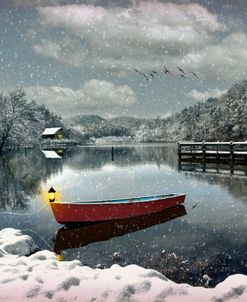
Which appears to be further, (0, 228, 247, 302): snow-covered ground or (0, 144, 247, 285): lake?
(0, 144, 247, 285): lake

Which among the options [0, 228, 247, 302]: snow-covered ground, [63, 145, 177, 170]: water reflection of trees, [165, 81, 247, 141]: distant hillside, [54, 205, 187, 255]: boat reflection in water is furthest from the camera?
[165, 81, 247, 141]: distant hillside

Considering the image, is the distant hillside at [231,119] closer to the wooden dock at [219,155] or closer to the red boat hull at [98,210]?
the wooden dock at [219,155]

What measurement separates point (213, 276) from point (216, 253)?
2004 mm

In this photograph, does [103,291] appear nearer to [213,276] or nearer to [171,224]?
[213,276]

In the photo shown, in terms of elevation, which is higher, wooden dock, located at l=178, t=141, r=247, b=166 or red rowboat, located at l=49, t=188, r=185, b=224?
wooden dock, located at l=178, t=141, r=247, b=166

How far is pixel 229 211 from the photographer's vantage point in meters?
16.9

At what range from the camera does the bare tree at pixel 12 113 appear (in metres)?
62.8

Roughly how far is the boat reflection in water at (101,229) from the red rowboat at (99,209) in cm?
22

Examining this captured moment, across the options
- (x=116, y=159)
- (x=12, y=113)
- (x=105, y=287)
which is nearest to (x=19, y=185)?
(x=105, y=287)

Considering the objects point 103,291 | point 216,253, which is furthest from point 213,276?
point 103,291

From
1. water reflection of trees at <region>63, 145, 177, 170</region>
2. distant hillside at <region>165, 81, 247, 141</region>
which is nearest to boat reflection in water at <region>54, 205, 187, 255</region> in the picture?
water reflection of trees at <region>63, 145, 177, 170</region>

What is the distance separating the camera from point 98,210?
14.6 m

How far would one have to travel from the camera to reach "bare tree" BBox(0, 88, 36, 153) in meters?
62.8

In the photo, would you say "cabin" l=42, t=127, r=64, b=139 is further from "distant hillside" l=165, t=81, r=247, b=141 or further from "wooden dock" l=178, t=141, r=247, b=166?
"wooden dock" l=178, t=141, r=247, b=166
